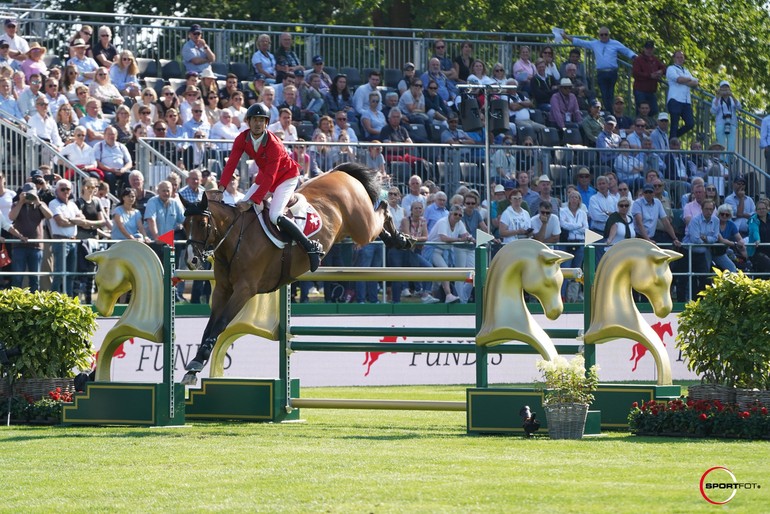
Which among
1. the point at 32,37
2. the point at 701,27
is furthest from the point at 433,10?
the point at 32,37

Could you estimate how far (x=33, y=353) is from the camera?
41.1 feet

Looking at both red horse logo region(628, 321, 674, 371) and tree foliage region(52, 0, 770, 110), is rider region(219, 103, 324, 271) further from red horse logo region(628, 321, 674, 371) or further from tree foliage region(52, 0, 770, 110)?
tree foliage region(52, 0, 770, 110)

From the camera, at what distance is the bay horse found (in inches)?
454

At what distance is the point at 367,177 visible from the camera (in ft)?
44.5

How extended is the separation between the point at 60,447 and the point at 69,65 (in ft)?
34.9

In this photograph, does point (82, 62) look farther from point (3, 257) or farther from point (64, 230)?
point (3, 257)

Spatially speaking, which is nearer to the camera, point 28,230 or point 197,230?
point 197,230

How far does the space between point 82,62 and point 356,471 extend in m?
13.4

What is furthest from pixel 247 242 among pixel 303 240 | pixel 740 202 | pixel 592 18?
pixel 592 18

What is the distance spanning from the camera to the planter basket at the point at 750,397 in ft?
35.7

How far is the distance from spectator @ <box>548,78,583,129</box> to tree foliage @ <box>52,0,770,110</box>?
9237 mm

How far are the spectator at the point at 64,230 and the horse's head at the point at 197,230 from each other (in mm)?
4947

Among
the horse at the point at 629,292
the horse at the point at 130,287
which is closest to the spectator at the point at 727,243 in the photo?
the horse at the point at 629,292

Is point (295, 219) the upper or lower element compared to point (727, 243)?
lower
